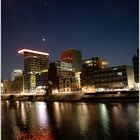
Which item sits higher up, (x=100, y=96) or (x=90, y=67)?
(x=90, y=67)

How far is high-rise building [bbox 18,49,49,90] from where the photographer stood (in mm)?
141625

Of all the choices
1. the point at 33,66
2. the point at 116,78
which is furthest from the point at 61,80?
the point at 33,66

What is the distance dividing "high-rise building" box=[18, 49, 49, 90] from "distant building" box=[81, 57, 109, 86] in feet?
90.4

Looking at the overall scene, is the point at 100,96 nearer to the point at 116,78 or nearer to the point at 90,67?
the point at 116,78

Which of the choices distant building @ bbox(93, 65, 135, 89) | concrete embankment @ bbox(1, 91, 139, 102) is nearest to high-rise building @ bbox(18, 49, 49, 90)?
distant building @ bbox(93, 65, 135, 89)

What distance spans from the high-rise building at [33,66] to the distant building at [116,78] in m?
47.4

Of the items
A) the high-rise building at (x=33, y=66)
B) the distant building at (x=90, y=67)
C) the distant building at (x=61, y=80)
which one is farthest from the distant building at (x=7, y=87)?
the distant building at (x=90, y=67)

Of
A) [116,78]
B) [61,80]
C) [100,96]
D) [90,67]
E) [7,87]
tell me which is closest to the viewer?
[100,96]

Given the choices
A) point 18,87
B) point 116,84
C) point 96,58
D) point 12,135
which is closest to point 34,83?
point 18,87

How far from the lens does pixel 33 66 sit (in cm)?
15525

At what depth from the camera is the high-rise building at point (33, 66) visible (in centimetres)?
14162

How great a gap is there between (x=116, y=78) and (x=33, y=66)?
79.4 meters

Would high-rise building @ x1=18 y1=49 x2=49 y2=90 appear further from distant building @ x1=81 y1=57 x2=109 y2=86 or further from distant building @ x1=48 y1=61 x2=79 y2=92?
distant building @ x1=81 y1=57 x2=109 y2=86

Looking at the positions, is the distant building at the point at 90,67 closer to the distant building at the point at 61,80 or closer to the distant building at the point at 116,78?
the distant building at the point at 116,78
